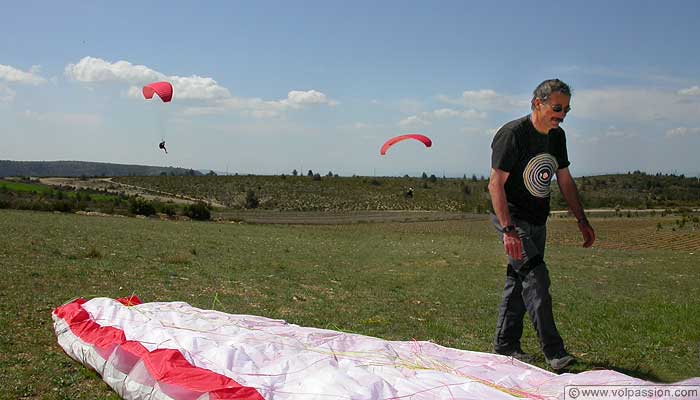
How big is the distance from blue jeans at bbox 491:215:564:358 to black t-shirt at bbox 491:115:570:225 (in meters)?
0.13

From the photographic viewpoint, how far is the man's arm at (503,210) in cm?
483

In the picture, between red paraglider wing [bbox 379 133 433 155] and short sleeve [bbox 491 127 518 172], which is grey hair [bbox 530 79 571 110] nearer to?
short sleeve [bbox 491 127 518 172]

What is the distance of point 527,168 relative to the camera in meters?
5.04

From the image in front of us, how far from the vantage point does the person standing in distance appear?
4.86 metres

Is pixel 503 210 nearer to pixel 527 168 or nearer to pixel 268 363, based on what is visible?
pixel 527 168

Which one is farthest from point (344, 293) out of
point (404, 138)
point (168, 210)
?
point (168, 210)

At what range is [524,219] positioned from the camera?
16.7ft

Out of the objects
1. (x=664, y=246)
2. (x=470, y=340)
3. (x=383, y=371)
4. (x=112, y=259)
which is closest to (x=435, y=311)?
(x=470, y=340)

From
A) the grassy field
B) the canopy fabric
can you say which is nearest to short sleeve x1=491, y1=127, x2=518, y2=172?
the canopy fabric

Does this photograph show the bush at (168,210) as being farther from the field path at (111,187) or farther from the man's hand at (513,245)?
the man's hand at (513,245)

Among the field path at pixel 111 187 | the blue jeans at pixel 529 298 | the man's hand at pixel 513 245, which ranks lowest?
the field path at pixel 111 187

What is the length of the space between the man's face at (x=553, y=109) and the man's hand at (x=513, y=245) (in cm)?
105

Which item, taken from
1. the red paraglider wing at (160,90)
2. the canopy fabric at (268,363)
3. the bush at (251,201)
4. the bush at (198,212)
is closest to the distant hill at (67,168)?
the bush at (251,201)

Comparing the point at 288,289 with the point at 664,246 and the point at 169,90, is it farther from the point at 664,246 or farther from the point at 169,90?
the point at 664,246
